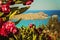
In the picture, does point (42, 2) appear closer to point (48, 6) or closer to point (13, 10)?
point (48, 6)

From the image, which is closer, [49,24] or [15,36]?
[15,36]

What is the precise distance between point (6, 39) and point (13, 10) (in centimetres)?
24

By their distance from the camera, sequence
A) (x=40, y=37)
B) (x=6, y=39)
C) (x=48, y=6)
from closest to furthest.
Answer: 1. (x=6, y=39)
2. (x=40, y=37)
3. (x=48, y=6)

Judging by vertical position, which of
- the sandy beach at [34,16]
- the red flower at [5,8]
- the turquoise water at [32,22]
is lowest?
Result: the turquoise water at [32,22]

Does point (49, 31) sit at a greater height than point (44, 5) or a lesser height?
lesser


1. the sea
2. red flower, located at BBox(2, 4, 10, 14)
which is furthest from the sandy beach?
red flower, located at BBox(2, 4, 10, 14)

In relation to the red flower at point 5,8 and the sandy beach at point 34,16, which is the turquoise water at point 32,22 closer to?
the sandy beach at point 34,16

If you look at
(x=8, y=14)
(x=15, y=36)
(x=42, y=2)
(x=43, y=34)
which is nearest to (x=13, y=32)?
Answer: (x=15, y=36)

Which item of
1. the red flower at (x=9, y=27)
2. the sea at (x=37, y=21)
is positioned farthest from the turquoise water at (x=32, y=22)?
the red flower at (x=9, y=27)

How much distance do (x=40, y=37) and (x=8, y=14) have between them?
341 mm

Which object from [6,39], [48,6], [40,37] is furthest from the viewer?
[48,6]

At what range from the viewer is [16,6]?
1.52m

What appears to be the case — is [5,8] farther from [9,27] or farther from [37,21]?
[37,21]

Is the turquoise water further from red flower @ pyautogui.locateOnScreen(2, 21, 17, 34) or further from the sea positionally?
red flower @ pyautogui.locateOnScreen(2, 21, 17, 34)
